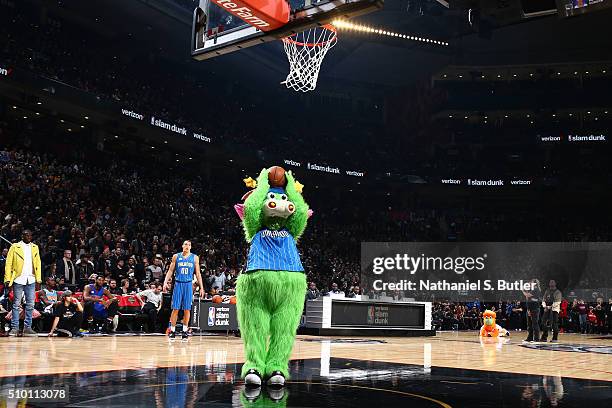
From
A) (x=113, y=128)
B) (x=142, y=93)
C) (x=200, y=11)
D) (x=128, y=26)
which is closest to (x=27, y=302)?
(x=200, y=11)

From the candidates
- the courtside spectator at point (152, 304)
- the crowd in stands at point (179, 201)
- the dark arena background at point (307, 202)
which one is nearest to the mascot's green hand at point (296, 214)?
the dark arena background at point (307, 202)

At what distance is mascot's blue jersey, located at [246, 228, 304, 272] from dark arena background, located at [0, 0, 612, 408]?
0.02 meters

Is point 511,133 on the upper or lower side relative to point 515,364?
upper

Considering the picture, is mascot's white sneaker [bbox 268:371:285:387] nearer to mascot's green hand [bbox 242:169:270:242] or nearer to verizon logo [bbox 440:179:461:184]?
mascot's green hand [bbox 242:169:270:242]

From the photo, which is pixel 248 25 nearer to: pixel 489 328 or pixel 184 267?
pixel 184 267

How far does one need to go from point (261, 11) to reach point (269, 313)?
14.8 ft

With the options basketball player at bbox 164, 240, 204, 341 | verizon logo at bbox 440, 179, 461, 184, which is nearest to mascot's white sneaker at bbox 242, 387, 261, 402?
basketball player at bbox 164, 240, 204, 341

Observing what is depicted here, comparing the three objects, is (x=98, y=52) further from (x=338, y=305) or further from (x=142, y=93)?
(x=338, y=305)

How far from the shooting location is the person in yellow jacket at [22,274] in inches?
403

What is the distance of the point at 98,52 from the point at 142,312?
59.5 ft

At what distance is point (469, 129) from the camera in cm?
3884

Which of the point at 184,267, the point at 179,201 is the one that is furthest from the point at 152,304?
the point at 179,201

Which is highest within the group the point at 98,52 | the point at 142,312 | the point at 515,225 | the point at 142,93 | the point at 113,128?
the point at 98,52

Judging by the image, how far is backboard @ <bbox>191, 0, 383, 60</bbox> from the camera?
7.34 metres
